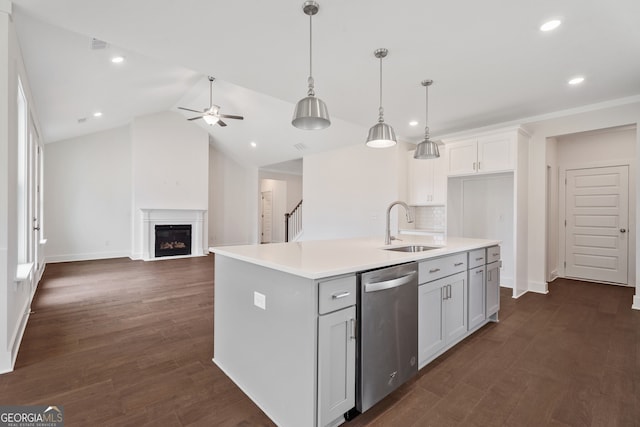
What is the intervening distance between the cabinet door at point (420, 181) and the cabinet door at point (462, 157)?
55cm

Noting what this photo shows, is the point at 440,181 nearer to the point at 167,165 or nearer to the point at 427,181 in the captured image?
the point at 427,181

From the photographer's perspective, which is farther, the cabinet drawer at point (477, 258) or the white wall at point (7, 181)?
the cabinet drawer at point (477, 258)

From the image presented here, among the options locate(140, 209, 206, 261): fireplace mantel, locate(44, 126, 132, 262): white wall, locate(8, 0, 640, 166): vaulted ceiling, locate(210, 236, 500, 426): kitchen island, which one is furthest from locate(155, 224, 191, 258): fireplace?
locate(210, 236, 500, 426): kitchen island

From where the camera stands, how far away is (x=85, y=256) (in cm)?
721

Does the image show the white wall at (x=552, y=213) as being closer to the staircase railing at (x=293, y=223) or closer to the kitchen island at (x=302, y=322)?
the kitchen island at (x=302, y=322)

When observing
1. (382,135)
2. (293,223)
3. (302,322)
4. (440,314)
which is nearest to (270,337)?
(302,322)

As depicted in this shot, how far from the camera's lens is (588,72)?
3.19m

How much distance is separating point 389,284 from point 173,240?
24.6ft

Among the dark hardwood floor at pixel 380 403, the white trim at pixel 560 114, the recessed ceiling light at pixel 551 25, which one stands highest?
the recessed ceiling light at pixel 551 25

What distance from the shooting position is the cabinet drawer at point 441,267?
225 cm

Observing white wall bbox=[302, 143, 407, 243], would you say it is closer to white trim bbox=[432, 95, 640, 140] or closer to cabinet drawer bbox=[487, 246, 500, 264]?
white trim bbox=[432, 95, 640, 140]

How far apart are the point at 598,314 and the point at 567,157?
3.12 m

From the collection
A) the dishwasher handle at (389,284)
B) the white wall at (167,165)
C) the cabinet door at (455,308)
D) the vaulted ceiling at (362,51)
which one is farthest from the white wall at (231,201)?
the dishwasher handle at (389,284)

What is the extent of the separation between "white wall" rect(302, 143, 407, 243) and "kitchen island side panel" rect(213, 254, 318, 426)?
Result: 13.5 feet
